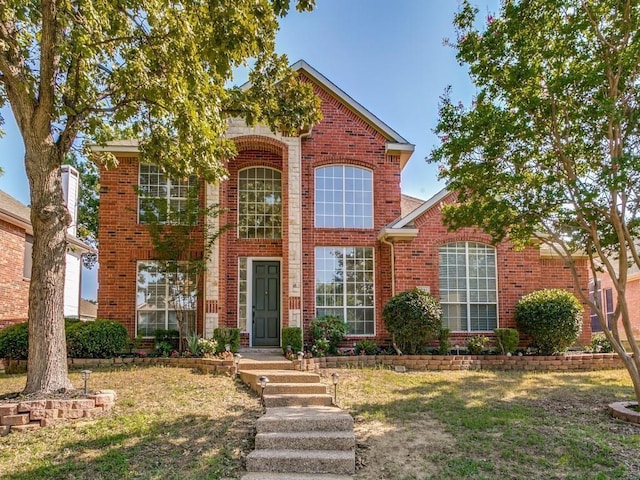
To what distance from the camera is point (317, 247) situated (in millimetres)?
13125

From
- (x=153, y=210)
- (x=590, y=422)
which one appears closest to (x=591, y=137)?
(x=590, y=422)

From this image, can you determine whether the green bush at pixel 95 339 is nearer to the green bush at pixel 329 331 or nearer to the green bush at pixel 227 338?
the green bush at pixel 227 338

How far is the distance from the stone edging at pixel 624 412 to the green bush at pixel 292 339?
6.56 metres

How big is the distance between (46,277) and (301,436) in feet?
15.0

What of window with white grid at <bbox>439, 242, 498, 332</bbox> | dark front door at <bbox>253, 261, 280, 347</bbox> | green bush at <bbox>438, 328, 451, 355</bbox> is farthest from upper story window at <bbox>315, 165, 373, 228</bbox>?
green bush at <bbox>438, 328, 451, 355</bbox>

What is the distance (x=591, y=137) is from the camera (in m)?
7.73

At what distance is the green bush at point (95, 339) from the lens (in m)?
10.9

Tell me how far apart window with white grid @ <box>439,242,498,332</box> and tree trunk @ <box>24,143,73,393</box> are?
923 cm

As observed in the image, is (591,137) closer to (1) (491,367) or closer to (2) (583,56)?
(2) (583,56)

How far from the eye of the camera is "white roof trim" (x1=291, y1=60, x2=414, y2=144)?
44.3 ft

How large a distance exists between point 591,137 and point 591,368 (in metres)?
6.69

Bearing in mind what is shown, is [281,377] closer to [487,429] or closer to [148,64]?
[487,429]

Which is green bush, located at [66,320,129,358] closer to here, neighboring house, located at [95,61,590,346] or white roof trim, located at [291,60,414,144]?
neighboring house, located at [95,61,590,346]

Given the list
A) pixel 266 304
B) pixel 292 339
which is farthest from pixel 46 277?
pixel 266 304
